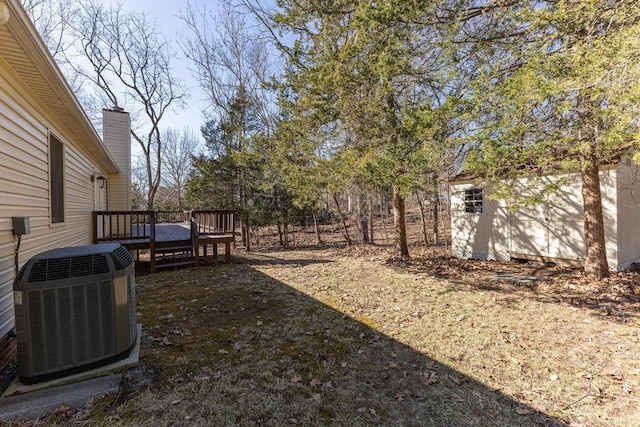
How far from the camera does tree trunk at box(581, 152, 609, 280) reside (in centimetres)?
551

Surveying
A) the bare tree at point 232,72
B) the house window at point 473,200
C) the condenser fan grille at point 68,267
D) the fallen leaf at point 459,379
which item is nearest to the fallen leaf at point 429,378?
the fallen leaf at point 459,379

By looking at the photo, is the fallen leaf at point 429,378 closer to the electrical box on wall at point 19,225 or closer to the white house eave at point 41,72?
the electrical box on wall at point 19,225

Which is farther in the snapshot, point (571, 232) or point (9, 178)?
point (571, 232)

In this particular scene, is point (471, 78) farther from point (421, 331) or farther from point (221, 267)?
point (221, 267)

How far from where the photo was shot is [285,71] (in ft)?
25.1

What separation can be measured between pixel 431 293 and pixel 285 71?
6252mm

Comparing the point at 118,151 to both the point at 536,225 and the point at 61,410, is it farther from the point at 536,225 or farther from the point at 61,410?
the point at 536,225

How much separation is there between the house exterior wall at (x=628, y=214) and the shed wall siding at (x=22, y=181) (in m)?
10.0

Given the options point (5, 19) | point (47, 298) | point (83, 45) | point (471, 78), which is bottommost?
point (47, 298)

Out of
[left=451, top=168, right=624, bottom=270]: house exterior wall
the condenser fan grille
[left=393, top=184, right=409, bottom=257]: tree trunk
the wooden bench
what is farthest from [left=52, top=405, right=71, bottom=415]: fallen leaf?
[left=393, top=184, right=409, bottom=257]: tree trunk

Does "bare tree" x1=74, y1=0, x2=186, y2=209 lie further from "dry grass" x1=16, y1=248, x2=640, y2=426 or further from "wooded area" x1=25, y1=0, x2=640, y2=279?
"dry grass" x1=16, y1=248, x2=640, y2=426

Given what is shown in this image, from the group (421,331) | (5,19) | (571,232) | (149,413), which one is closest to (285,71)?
(5,19)

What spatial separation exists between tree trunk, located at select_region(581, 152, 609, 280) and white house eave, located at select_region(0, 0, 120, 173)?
786 centimetres

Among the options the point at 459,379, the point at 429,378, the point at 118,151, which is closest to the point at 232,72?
the point at 118,151
